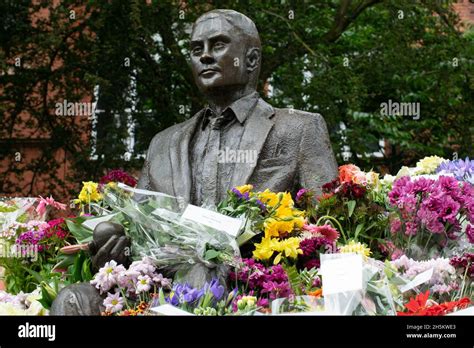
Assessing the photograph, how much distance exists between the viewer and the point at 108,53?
53.4ft

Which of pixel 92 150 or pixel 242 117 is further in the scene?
pixel 92 150

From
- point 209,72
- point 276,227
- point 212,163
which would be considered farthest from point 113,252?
point 209,72

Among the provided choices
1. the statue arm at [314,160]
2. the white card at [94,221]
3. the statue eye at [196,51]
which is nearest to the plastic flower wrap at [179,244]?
the white card at [94,221]

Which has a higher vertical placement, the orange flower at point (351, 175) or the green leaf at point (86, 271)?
the orange flower at point (351, 175)

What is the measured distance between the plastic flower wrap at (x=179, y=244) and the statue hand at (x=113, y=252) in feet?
0.21

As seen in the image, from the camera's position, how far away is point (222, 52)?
8195 mm

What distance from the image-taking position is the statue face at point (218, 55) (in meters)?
8.18

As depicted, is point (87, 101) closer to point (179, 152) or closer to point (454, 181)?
point (179, 152)

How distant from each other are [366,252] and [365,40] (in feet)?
42.3

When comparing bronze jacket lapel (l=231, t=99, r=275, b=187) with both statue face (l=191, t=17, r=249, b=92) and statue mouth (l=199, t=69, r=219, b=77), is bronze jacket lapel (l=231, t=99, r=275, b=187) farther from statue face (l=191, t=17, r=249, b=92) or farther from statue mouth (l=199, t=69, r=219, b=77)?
statue mouth (l=199, t=69, r=219, b=77)

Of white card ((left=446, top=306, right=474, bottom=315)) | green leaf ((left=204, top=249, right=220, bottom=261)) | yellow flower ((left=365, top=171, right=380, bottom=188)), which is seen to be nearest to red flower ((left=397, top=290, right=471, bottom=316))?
white card ((left=446, top=306, right=474, bottom=315))

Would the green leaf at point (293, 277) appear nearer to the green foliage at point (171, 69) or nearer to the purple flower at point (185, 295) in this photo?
the purple flower at point (185, 295)

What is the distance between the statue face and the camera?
8.18 meters
